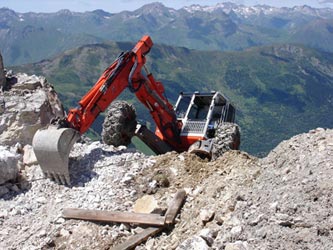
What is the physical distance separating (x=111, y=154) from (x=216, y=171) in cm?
293

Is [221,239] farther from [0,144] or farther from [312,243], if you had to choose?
[0,144]

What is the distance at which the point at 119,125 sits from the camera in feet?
47.0

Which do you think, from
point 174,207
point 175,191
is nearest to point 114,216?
point 174,207

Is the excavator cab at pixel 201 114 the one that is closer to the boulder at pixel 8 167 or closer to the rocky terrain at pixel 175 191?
the rocky terrain at pixel 175 191

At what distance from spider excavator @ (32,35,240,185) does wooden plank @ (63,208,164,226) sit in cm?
145

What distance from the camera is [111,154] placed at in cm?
1238

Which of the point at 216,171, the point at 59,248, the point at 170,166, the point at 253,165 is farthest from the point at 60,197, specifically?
the point at 253,165

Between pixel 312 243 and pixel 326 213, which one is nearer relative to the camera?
pixel 312 243

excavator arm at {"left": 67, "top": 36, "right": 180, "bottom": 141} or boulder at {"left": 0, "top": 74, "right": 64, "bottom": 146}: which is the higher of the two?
excavator arm at {"left": 67, "top": 36, "right": 180, "bottom": 141}

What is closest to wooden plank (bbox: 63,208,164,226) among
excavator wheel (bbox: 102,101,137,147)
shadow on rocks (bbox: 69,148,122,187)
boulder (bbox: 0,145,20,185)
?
shadow on rocks (bbox: 69,148,122,187)

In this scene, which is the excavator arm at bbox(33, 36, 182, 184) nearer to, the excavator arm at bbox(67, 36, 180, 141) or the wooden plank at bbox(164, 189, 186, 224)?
the excavator arm at bbox(67, 36, 180, 141)

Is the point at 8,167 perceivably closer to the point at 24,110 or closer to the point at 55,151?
the point at 55,151

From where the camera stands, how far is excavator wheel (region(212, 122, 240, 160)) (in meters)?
12.6

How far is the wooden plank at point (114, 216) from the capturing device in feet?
29.9
